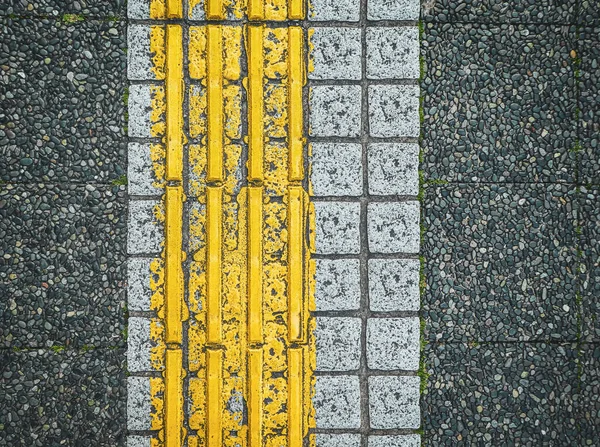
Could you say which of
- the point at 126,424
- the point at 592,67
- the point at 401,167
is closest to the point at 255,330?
the point at 126,424

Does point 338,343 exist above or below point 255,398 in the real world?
above

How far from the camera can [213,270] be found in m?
2.43

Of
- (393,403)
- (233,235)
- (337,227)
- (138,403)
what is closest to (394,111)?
(337,227)

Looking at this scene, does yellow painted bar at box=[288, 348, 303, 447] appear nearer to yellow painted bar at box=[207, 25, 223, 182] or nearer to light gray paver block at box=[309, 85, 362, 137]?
yellow painted bar at box=[207, 25, 223, 182]

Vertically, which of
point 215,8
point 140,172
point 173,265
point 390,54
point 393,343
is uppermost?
point 215,8

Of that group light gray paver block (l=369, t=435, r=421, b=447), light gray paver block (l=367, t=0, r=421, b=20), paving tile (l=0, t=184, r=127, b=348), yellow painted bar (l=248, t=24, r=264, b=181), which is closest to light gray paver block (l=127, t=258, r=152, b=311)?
paving tile (l=0, t=184, r=127, b=348)

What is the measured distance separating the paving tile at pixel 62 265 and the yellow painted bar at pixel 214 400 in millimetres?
461

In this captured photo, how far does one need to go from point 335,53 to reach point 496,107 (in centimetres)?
84

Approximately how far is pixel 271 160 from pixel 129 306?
3.23ft

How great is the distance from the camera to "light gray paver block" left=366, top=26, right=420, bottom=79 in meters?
2.48

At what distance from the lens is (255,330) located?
2.44 metres

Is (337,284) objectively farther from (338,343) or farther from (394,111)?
(394,111)

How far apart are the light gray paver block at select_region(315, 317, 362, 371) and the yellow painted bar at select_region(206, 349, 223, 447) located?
19.2 inches

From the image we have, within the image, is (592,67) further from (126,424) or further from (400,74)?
(126,424)
